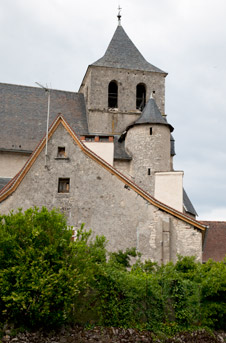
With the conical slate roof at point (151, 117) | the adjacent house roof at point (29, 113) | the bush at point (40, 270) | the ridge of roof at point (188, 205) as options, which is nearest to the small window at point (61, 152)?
the bush at point (40, 270)

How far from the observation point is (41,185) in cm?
1473

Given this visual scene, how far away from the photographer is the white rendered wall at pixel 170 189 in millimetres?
18391

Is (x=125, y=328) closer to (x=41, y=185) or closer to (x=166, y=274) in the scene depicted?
(x=166, y=274)

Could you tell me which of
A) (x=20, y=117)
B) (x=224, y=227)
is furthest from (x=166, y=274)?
(x=20, y=117)

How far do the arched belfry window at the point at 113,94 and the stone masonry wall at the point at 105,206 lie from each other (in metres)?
14.9

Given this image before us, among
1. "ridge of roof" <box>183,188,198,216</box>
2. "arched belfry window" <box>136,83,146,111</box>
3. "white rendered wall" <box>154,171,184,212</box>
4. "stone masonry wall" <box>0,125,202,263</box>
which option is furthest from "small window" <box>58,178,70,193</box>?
"arched belfry window" <box>136,83,146,111</box>

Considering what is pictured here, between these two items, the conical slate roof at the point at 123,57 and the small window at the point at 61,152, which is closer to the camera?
the small window at the point at 61,152

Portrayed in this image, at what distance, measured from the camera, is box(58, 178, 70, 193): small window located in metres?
14.9

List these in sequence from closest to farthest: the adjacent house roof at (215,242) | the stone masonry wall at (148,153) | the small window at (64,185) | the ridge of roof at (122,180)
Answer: the ridge of roof at (122,180), the small window at (64,185), the adjacent house roof at (215,242), the stone masonry wall at (148,153)

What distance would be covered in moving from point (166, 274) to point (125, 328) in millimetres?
1971

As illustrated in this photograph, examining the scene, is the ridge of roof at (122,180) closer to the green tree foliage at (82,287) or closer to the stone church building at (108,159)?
the stone church building at (108,159)

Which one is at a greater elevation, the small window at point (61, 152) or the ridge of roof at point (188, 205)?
the small window at point (61, 152)

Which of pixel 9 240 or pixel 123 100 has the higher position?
pixel 123 100

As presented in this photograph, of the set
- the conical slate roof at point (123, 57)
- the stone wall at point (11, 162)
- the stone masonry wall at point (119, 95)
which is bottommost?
the stone wall at point (11, 162)
